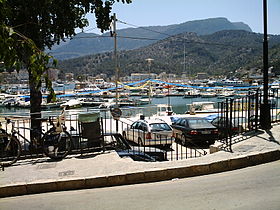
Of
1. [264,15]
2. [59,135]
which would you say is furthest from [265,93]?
[59,135]

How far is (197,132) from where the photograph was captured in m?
14.1

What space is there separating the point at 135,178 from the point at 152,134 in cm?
716

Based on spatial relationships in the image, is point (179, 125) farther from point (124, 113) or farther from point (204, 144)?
point (124, 113)

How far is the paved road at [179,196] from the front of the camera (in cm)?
507

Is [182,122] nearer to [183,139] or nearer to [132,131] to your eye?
[183,139]

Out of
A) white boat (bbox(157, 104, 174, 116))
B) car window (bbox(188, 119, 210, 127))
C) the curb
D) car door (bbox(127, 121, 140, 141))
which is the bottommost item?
white boat (bbox(157, 104, 174, 116))

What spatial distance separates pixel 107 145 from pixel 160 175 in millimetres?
3352

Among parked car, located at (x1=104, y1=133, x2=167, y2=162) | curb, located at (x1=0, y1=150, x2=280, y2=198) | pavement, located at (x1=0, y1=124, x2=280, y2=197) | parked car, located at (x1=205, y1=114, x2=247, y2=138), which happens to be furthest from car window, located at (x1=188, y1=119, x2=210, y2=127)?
curb, located at (x1=0, y1=150, x2=280, y2=198)

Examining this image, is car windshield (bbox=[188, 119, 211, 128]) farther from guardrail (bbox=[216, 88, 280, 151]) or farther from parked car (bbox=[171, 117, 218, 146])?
guardrail (bbox=[216, 88, 280, 151])

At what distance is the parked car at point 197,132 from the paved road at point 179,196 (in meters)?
7.38

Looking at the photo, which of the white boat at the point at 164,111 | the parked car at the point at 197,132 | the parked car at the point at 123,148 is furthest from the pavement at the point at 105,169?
the white boat at the point at 164,111

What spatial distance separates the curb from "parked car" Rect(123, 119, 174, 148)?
5.78 metres

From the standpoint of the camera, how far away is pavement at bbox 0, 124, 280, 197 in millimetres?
6166

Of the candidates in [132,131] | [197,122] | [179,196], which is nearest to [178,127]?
[197,122]
